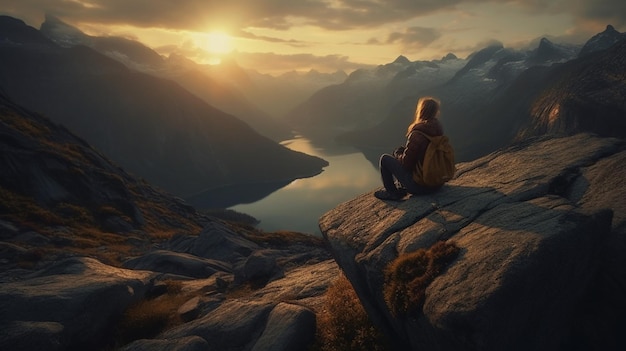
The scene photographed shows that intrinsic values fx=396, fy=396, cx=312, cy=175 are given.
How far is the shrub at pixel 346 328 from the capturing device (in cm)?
973

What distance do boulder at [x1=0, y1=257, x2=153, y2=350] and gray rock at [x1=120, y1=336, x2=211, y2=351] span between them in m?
1.62

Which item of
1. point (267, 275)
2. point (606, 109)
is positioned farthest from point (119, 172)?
point (606, 109)

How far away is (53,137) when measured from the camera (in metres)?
75.6

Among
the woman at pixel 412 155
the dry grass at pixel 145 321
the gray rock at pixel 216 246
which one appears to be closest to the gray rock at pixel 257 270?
the dry grass at pixel 145 321

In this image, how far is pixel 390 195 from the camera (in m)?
14.0

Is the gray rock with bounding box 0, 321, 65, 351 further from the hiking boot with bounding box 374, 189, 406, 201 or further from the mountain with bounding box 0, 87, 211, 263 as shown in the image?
the mountain with bounding box 0, 87, 211, 263

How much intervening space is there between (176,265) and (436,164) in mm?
18657

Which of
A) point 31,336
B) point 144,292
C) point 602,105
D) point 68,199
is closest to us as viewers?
point 31,336

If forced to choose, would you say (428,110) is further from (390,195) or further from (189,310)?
(189,310)

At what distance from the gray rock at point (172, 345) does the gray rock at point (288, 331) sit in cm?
143

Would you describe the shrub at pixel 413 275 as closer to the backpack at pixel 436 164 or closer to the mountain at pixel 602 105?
the backpack at pixel 436 164

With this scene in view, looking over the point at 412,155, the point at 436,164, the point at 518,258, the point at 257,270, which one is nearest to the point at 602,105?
the point at 257,270

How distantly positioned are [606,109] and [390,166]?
158702 mm

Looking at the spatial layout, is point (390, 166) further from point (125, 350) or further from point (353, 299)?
point (125, 350)
